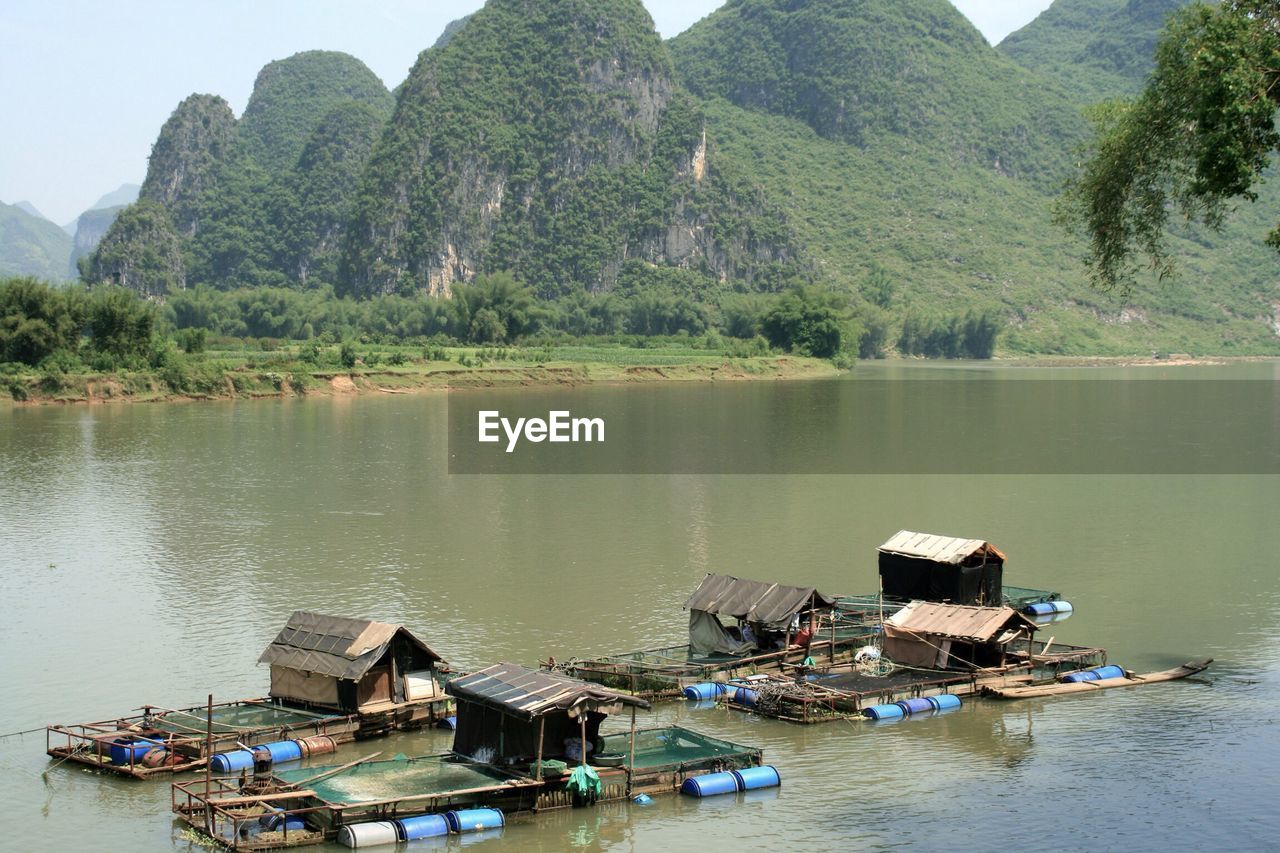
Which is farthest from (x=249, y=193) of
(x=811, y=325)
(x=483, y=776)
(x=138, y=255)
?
(x=483, y=776)

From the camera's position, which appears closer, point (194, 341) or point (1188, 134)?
point (1188, 134)

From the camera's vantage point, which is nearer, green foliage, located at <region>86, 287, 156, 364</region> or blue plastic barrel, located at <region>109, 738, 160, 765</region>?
blue plastic barrel, located at <region>109, 738, 160, 765</region>

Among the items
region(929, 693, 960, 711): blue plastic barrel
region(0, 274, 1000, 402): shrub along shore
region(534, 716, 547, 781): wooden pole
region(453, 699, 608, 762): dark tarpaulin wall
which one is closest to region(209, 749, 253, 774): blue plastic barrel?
region(453, 699, 608, 762): dark tarpaulin wall

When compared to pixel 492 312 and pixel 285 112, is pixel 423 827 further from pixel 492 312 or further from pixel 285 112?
pixel 285 112

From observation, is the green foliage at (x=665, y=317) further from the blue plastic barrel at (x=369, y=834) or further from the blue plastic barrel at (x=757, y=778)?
the blue plastic barrel at (x=369, y=834)

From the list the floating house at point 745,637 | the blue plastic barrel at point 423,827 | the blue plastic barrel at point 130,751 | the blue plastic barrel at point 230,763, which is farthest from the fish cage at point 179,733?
the floating house at point 745,637

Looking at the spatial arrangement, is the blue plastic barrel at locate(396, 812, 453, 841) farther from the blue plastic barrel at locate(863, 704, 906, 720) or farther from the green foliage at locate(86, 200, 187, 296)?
the green foliage at locate(86, 200, 187, 296)
